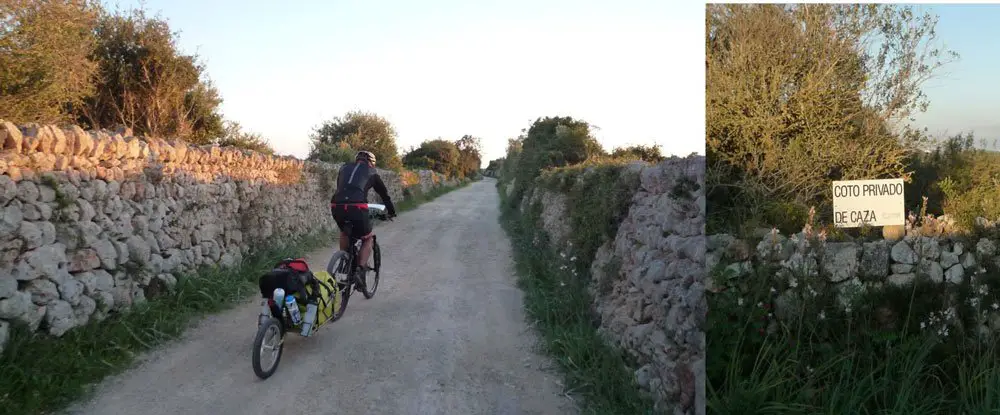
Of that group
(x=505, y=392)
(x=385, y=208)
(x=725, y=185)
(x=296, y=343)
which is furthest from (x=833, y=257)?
(x=385, y=208)

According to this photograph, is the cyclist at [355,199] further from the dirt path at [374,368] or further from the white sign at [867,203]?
the white sign at [867,203]

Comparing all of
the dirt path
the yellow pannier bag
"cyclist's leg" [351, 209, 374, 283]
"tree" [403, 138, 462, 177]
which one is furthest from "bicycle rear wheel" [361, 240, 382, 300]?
"tree" [403, 138, 462, 177]

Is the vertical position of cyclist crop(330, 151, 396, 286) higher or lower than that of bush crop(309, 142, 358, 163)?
lower

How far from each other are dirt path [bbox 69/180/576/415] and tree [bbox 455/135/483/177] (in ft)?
150

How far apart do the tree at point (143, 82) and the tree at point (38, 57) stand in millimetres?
2694

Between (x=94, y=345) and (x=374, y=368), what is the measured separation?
2.07 m

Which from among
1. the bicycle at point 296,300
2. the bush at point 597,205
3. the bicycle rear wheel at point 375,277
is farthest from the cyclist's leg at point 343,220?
the bush at point 597,205

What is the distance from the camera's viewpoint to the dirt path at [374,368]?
3.81 m

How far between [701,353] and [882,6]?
1.65 m

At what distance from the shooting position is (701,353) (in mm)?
2590

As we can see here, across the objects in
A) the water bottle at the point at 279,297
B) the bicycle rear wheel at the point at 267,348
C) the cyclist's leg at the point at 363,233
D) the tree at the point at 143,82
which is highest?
the tree at the point at 143,82

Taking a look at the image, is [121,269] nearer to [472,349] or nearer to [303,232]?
[472,349]

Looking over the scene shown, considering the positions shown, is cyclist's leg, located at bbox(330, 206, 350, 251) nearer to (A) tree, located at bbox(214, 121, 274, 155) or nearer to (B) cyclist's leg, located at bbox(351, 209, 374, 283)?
(B) cyclist's leg, located at bbox(351, 209, 374, 283)

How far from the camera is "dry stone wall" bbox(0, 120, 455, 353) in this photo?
4180mm
